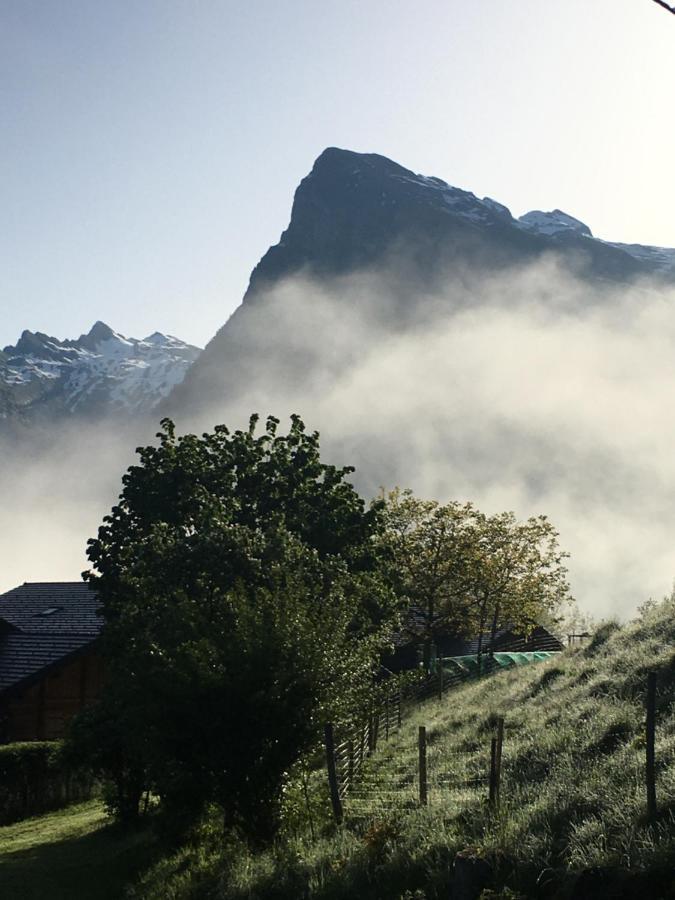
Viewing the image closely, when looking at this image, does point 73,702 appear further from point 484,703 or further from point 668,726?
point 668,726

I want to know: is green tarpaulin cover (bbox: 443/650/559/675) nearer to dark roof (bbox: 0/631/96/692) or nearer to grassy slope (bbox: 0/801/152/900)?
dark roof (bbox: 0/631/96/692)

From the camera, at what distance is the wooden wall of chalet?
35.5 m

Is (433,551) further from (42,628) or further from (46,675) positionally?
(46,675)

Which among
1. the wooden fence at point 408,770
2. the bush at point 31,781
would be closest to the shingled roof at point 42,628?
the bush at point 31,781

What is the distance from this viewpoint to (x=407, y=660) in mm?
58531

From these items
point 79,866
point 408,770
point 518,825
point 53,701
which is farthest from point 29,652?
point 518,825

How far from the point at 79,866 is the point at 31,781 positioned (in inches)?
458

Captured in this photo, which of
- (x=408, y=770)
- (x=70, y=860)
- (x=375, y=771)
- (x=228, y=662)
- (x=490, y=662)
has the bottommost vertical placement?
(x=70, y=860)

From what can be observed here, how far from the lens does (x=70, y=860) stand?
1834 cm

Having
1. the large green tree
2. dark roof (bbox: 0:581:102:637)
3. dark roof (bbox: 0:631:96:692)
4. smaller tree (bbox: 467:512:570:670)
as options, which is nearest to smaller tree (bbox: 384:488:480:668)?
smaller tree (bbox: 467:512:570:670)

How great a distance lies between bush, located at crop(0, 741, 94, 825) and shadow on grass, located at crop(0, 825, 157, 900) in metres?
6.71

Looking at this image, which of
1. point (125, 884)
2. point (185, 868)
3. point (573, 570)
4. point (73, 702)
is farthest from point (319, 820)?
point (573, 570)

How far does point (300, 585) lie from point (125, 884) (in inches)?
258

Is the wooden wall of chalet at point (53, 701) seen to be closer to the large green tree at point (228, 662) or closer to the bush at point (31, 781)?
the bush at point (31, 781)
